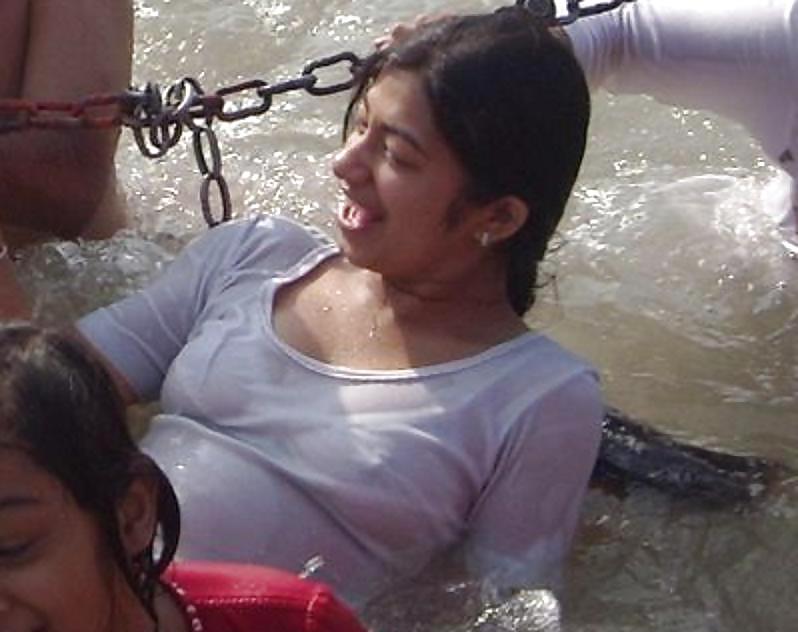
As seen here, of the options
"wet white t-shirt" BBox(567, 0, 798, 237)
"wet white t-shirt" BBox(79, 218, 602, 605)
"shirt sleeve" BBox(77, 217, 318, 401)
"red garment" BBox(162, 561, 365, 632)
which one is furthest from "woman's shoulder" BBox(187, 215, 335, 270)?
"red garment" BBox(162, 561, 365, 632)

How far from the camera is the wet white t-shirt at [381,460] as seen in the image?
2506 mm

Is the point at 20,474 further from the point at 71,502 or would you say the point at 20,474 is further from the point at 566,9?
the point at 566,9

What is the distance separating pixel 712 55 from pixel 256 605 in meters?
1.40

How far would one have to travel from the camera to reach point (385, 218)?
2.52 metres

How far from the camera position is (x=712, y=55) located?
10.3ft

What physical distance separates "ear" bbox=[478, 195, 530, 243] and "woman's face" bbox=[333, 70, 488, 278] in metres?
0.02

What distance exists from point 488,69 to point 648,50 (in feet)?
2.44

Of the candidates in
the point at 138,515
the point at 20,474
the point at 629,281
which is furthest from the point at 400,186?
the point at 629,281

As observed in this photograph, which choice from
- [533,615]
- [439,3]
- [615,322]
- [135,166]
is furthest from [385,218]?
[439,3]

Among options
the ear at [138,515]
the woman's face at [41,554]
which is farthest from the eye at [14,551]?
the ear at [138,515]

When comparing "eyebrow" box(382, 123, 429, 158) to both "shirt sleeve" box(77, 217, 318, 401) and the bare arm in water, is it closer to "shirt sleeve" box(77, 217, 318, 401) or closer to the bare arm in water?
"shirt sleeve" box(77, 217, 318, 401)

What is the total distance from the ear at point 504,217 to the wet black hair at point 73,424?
29.6 inches

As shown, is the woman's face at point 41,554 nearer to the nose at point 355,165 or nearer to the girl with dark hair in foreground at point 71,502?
the girl with dark hair in foreground at point 71,502

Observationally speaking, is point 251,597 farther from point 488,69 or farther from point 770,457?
point 770,457
